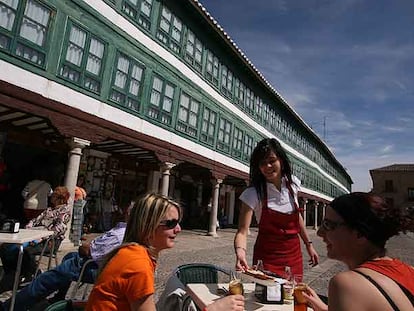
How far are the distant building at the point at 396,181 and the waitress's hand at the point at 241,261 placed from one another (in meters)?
69.9

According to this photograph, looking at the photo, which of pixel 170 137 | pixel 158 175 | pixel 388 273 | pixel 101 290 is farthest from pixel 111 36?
pixel 388 273

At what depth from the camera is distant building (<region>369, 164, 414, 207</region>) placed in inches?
2549

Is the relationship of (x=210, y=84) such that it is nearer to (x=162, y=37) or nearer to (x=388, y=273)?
(x=162, y=37)

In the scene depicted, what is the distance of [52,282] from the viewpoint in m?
3.65

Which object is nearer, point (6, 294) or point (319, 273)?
point (6, 294)

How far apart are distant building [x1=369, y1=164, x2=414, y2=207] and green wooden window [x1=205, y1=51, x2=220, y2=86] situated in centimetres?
5852

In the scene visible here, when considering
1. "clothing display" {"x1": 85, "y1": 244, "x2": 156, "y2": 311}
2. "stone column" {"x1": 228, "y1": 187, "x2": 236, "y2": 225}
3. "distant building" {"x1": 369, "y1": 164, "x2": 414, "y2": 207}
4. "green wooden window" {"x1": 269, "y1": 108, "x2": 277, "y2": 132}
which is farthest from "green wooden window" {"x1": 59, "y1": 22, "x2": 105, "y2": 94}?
"distant building" {"x1": 369, "y1": 164, "x2": 414, "y2": 207}

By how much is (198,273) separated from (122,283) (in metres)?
1.55

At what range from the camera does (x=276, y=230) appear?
2836 mm

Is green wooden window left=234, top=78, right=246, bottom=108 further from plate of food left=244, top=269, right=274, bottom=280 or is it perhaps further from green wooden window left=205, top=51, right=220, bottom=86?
plate of food left=244, top=269, right=274, bottom=280

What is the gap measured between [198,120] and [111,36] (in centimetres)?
597

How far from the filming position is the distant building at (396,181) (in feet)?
212

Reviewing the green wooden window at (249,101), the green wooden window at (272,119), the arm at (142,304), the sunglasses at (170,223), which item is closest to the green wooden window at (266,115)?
the green wooden window at (272,119)

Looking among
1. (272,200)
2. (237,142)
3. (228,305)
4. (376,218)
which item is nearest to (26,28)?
(272,200)
